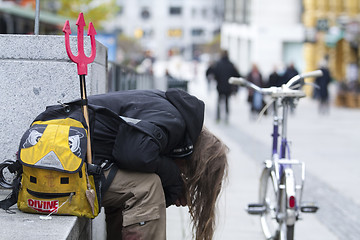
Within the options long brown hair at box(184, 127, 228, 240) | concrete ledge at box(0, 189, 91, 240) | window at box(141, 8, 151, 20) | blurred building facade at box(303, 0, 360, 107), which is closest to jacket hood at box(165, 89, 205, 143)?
long brown hair at box(184, 127, 228, 240)

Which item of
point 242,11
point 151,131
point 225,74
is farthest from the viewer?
point 242,11

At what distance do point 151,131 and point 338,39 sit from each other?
28.4 metres

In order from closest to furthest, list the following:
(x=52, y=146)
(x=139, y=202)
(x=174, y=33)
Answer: (x=52, y=146) < (x=139, y=202) < (x=174, y=33)

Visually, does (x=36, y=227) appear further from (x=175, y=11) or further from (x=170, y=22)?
(x=175, y=11)

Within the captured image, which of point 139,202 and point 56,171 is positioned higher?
point 56,171

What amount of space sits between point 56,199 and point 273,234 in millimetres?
2971

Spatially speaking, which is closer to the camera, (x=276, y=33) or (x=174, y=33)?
(x=276, y=33)

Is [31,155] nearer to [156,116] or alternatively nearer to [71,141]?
[71,141]

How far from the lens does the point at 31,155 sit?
326 cm

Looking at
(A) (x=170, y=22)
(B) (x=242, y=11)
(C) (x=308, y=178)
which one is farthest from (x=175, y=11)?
(C) (x=308, y=178)

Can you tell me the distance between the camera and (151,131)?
11.0 ft

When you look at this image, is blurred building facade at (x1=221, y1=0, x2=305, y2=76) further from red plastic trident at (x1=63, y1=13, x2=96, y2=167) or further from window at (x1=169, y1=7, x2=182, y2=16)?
window at (x1=169, y1=7, x2=182, y2=16)

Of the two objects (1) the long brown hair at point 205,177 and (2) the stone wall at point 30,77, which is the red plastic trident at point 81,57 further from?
(1) the long brown hair at point 205,177

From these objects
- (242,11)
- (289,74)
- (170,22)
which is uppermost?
(242,11)
